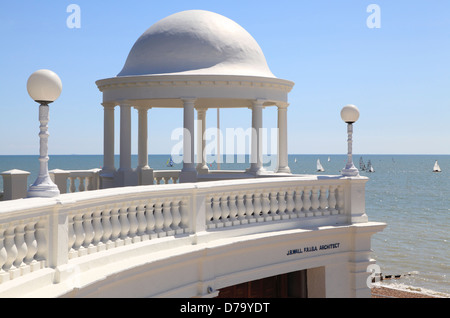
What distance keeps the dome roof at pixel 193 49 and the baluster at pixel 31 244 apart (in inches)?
385

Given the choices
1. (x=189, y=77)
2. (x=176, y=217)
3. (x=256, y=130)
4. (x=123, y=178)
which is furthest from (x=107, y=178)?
(x=176, y=217)

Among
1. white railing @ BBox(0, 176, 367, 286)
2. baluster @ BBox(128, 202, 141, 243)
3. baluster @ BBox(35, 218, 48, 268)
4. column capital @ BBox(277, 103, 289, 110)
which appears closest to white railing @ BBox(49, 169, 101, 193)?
column capital @ BBox(277, 103, 289, 110)

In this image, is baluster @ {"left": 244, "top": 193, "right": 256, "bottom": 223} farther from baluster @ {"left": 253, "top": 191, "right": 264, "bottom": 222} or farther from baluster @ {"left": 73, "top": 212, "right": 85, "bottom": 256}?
baluster @ {"left": 73, "top": 212, "right": 85, "bottom": 256}

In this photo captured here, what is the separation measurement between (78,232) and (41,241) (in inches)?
26.9

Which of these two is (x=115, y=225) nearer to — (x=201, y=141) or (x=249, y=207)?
(x=249, y=207)

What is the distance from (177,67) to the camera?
53.2 ft

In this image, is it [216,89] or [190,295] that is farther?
[216,89]

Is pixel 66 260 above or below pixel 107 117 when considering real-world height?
below

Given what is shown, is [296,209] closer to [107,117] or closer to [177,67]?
[177,67]

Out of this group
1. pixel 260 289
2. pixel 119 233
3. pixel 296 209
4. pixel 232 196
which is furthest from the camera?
pixel 260 289

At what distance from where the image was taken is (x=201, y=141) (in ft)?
70.5

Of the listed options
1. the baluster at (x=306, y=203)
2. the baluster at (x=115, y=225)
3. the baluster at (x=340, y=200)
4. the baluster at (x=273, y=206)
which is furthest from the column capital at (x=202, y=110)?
the baluster at (x=115, y=225)
